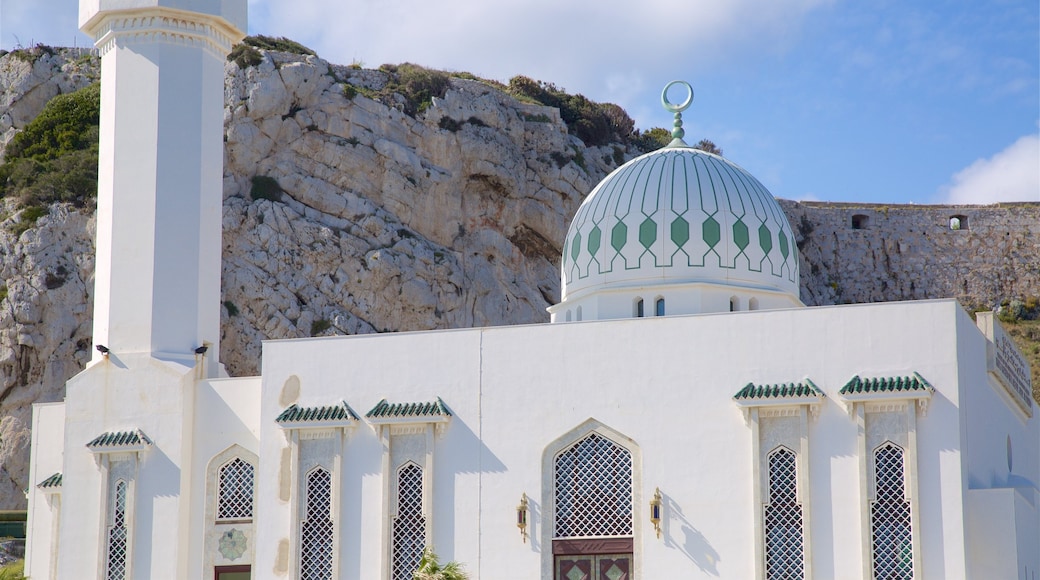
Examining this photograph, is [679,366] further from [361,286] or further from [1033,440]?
[361,286]

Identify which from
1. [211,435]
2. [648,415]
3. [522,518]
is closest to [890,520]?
[648,415]

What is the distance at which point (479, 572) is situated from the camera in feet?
61.5

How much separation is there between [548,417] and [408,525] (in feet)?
8.02

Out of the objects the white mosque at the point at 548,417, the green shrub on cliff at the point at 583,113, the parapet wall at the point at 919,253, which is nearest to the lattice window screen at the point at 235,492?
the white mosque at the point at 548,417

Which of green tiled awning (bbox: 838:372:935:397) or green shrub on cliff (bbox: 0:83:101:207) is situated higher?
green shrub on cliff (bbox: 0:83:101:207)

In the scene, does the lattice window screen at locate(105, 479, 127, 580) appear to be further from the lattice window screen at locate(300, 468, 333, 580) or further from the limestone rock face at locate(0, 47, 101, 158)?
the limestone rock face at locate(0, 47, 101, 158)

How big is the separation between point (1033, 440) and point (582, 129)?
2834 cm

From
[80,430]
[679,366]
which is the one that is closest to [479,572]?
[679,366]

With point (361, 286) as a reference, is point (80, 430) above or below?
below

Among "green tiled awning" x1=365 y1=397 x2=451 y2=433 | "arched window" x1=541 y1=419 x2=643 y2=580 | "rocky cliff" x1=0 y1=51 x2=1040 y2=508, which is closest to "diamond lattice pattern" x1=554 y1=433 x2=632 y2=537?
"arched window" x1=541 y1=419 x2=643 y2=580

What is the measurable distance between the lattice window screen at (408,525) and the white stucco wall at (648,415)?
0.88ft

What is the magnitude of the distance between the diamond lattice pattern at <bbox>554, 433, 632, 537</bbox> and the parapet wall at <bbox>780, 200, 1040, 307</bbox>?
33.7 m

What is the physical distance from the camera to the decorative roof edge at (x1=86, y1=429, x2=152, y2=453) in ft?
66.7

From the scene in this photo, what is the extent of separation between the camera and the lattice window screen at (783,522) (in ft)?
57.9
